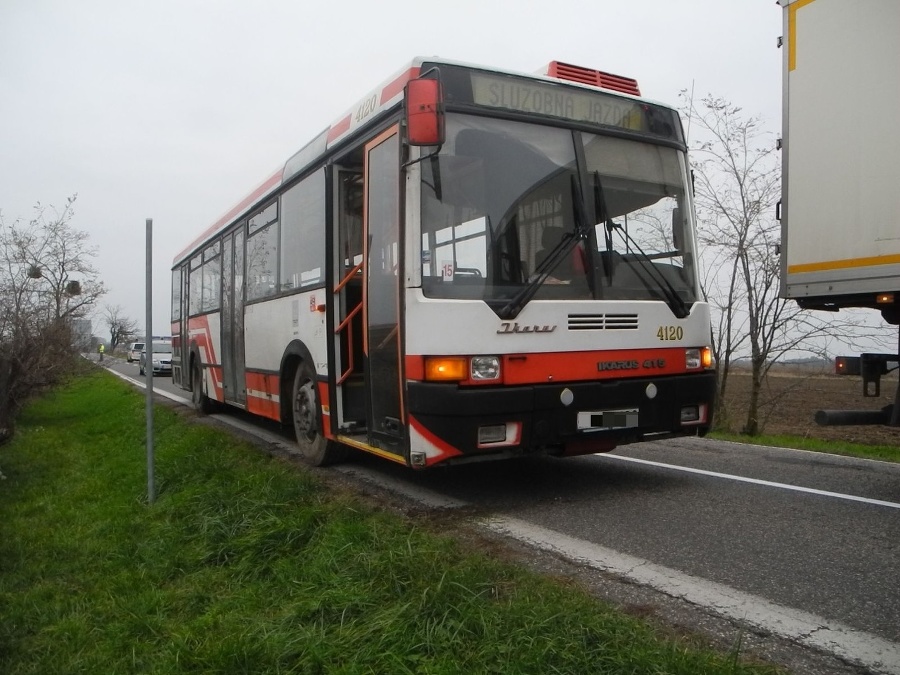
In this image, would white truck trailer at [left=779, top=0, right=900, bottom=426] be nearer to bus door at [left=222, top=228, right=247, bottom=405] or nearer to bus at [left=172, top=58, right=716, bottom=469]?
bus at [left=172, top=58, right=716, bottom=469]

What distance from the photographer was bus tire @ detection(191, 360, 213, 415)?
12812 millimetres

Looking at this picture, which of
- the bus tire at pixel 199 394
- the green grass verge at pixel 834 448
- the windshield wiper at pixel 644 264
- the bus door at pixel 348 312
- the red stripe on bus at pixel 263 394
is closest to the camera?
the windshield wiper at pixel 644 264

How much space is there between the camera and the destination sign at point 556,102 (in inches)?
209

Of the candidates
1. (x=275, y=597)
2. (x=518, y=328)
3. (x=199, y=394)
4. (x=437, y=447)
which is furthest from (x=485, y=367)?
(x=199, y=394)

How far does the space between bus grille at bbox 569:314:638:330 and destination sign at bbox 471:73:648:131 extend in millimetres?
1488

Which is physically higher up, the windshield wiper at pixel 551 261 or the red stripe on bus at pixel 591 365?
the windshield wiper at pixel 551 261

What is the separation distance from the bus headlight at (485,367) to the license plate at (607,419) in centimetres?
73

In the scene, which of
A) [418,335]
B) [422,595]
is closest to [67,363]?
[418,335]

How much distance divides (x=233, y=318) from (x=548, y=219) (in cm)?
603

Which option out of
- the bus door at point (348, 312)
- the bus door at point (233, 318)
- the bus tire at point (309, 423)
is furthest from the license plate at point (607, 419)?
the bus door at point (233, 318)

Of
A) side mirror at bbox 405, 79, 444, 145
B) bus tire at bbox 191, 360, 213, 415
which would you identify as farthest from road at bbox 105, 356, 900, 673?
bus tire at bbox 191, 360, 213, 415

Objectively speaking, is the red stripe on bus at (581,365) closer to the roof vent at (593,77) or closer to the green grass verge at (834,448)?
the roof vent at (593,77)

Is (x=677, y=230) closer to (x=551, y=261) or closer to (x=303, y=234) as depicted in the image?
(x=551, y=261)

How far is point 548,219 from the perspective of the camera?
5.29 m
